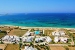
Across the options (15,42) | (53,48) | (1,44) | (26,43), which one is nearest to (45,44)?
(53,48)

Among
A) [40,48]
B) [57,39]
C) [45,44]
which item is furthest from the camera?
[57,39]

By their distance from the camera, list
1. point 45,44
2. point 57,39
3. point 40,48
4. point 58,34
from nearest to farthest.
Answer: point 40,48, point 45,44, point 57,39, point 58,34

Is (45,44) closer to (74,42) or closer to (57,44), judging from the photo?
(57,44)

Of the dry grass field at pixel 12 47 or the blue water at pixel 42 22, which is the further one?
the blue water at pixel 42 22

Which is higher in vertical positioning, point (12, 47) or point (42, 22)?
point (42, 22)

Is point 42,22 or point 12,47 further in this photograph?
point 42,22

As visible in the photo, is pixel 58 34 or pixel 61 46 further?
pixel 58 34

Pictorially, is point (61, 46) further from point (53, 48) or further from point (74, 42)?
point (74, 42)

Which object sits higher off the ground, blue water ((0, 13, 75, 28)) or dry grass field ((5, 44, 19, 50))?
blue water ((0, 13, 75, 28))

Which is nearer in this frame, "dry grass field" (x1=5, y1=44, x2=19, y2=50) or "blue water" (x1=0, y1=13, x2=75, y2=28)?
"dry grass field" (x1=5, y1=44, x2=19, y2=50)

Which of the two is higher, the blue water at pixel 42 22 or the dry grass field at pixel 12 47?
the blue water at pixel 42 22
